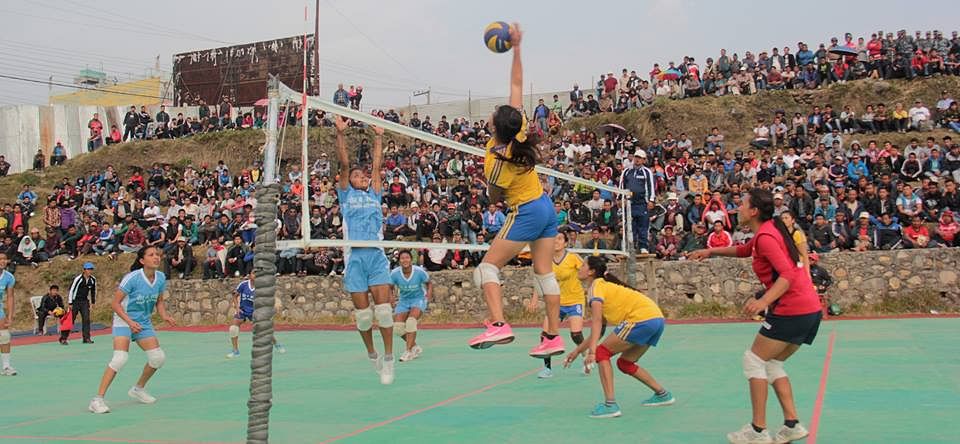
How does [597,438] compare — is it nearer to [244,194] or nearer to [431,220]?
[431,220]

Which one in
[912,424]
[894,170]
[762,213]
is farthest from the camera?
[894,170]

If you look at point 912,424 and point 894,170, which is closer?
point 912,424

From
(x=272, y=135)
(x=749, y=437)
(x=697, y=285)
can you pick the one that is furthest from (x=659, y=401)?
(x=697, y=285)

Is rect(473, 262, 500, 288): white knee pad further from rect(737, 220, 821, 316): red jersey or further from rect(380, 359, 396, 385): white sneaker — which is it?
rect(380, 359, 396, 385): white sneaker

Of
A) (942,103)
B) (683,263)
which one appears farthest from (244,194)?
(942,103)

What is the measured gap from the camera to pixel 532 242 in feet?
24.0

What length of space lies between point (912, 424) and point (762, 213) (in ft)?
7.75

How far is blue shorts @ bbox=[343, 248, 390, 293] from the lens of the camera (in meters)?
11.0

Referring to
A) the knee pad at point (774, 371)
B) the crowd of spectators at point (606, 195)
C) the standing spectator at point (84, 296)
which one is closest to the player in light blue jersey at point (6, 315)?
the standing spectator at point (84, 296)

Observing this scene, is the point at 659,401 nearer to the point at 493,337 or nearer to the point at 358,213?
the point at 493,337

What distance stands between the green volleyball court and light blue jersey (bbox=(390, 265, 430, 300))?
3.49 ft

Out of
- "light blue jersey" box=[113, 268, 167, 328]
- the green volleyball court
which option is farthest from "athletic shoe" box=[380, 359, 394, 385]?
"light blue jersey" box=[113, 268, 167, 328]

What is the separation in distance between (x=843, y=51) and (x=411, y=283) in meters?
19.9

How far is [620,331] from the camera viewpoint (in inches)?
336
